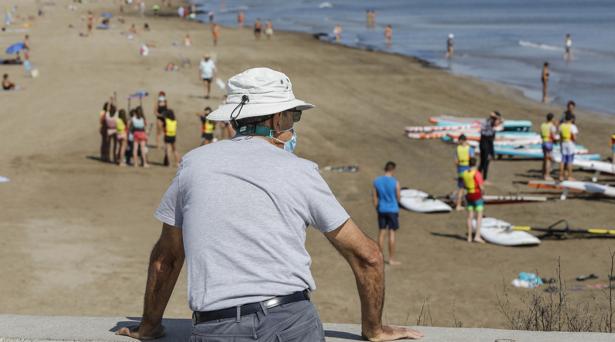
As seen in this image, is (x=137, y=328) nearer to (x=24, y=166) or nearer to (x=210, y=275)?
(x=210, y=275)

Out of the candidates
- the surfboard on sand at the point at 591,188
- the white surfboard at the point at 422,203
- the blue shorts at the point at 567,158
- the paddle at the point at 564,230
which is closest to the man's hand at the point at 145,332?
the paddle at the point at 564,230

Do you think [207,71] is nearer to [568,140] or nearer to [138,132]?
[138,132]

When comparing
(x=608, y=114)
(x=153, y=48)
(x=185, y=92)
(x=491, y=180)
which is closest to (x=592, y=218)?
(x=491, y=180)

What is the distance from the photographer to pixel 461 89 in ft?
127

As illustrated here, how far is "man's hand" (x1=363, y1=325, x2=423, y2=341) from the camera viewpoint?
4086mm

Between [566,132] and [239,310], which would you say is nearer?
[239,310]

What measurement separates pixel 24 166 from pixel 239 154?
19942 millimetres

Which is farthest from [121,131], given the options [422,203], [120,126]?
[422,203]

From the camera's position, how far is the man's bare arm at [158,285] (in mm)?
4016

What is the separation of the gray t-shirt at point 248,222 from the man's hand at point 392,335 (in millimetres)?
642

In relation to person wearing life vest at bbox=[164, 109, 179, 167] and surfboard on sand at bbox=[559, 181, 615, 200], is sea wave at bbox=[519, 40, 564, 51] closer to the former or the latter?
surfboard on sand at bbox=[559, 181, 615, 200]

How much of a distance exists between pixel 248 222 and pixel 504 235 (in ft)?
46.2

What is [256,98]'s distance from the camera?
376 cm

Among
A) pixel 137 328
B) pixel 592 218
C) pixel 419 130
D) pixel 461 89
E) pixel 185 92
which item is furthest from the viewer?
pixel 461 89
